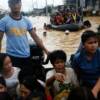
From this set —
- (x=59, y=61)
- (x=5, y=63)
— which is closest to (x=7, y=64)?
→ (x=5, y=63)

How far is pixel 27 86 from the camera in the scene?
14.3 feet

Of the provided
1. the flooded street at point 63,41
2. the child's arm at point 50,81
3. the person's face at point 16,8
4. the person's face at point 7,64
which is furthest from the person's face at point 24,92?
the flooded street at point 63,41

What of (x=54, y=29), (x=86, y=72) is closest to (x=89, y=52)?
(x=86, y=72)

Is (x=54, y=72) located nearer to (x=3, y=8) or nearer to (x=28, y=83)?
(x=28, y=83)

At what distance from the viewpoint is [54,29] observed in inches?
1244

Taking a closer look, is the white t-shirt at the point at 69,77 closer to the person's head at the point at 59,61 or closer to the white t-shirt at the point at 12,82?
the person's head at the point at 59,61

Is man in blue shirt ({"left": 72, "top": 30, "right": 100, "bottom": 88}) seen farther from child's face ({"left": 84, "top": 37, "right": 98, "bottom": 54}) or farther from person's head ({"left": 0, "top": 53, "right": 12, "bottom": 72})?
person's head ({"left": 0, "top": 53, "right": 12, "bottom": 72})

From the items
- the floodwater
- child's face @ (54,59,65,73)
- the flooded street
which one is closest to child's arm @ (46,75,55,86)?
child's face @ (54,59,65,73)

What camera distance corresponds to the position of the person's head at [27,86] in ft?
14.1

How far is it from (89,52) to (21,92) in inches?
34.2

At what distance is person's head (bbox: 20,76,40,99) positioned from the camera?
14.1ft

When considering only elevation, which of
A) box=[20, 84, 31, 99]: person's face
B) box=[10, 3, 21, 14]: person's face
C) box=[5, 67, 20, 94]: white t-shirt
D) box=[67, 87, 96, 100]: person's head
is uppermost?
box=[10, 3, 21, 14]: person's face

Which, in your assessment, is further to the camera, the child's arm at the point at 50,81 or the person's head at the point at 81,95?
the child's arm at the point at 50,81

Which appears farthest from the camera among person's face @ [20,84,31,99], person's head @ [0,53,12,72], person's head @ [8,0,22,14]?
person's head @ [8,0,22,14]
